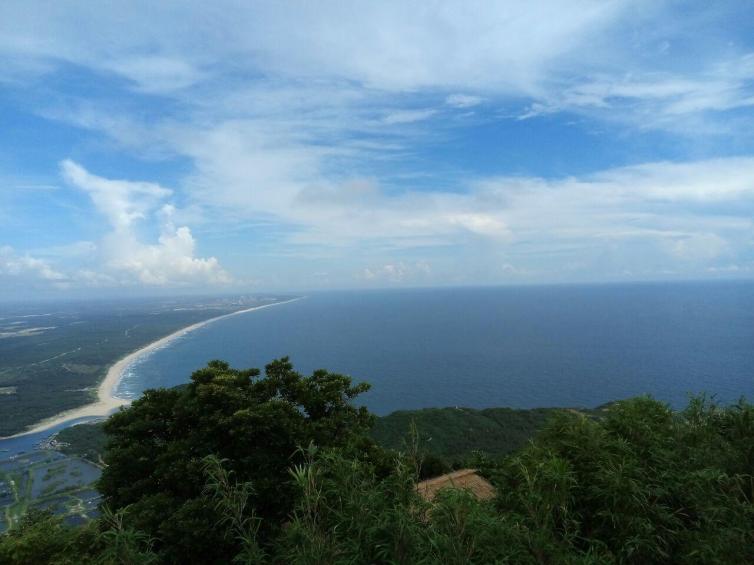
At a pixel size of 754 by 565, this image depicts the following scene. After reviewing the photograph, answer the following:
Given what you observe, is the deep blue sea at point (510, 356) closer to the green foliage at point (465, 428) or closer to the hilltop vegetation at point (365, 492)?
the green foliage at point (465, 428)

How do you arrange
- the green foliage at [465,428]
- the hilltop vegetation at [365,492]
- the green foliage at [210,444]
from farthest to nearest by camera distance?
the green foliage at [465,428] < the green foliage at [210,444] < the hilltop vegetation at [365,492]

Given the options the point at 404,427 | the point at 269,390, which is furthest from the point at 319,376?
the point at 404,427

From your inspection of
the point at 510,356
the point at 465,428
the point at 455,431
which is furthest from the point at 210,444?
the point at 510,356

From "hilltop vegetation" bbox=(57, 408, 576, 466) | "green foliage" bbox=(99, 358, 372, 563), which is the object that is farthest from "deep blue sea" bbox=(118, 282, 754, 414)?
"green foliage" bbox=(99, 358, 372, 563)

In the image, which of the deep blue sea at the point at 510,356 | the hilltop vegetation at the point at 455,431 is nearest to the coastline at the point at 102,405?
the deep blue sea at the point at 510,356

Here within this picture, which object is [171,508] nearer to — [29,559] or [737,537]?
[29,559]

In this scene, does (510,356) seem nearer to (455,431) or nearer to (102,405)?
(455,431)
